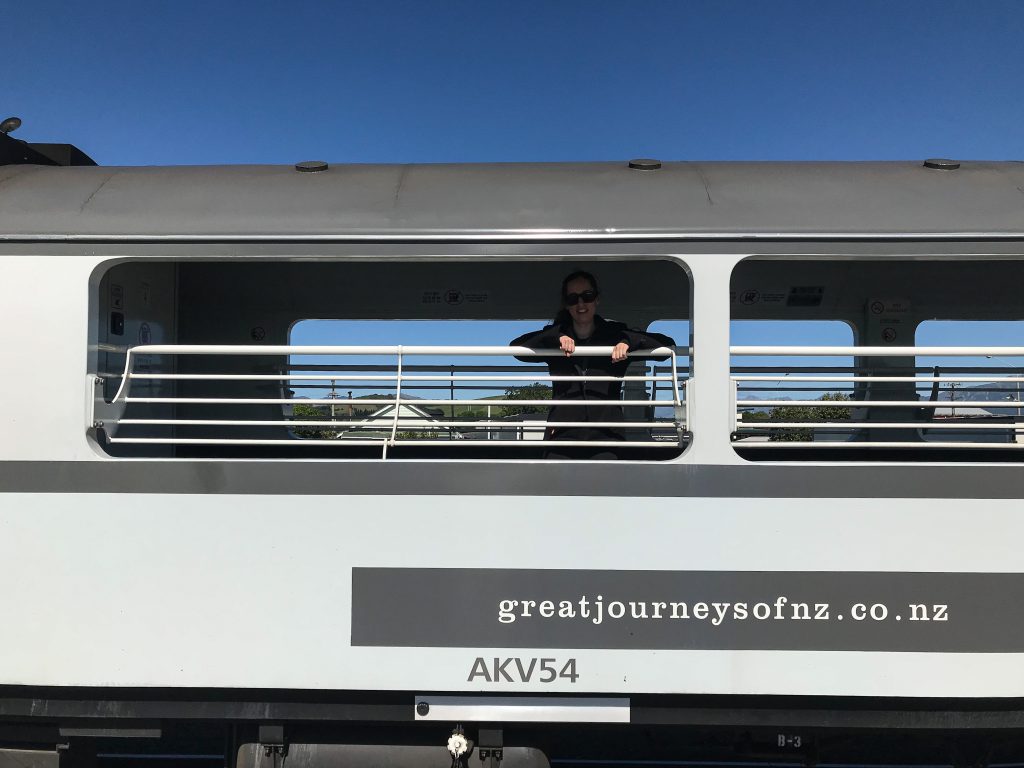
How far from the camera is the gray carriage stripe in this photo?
2.54 m

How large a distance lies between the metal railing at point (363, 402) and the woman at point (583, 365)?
5 cm

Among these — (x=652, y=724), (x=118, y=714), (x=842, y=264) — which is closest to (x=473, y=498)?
(x=652, y=724)

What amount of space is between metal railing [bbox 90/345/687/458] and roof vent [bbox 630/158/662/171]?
0.82m

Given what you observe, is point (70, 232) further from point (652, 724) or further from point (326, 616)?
point (652, 724)

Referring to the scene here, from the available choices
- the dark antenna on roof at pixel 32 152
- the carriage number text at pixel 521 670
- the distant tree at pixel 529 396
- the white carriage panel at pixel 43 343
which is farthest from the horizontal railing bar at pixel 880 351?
the dark antenna on roof at pixel 32 152

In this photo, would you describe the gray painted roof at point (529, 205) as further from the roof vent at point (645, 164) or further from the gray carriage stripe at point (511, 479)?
the gray carriage stripe at point (511, 479)

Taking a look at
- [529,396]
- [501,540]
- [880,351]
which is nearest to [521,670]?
[501,540]

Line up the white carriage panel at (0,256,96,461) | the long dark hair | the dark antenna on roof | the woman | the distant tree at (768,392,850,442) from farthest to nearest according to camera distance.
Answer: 1. the distant tree at (768,392,850,442)
2. the dark antenna on roof
3. the long dark hair
4. the woman
5. the white carriage panel at (0,256,96,461)

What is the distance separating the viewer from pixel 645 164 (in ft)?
10.1

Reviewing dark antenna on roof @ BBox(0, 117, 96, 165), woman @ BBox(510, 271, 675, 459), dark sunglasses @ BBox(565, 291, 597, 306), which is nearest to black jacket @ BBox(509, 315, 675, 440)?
woman @ BBox(510, 271, 675, 459)

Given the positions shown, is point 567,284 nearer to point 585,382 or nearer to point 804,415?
point 585,382

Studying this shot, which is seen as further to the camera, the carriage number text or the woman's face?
the woman's face

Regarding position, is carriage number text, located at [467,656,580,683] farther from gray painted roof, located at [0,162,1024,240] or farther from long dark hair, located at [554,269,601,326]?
gray painted roof, located at [0,162,1024,240]

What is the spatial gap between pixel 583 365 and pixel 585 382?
0.08m
